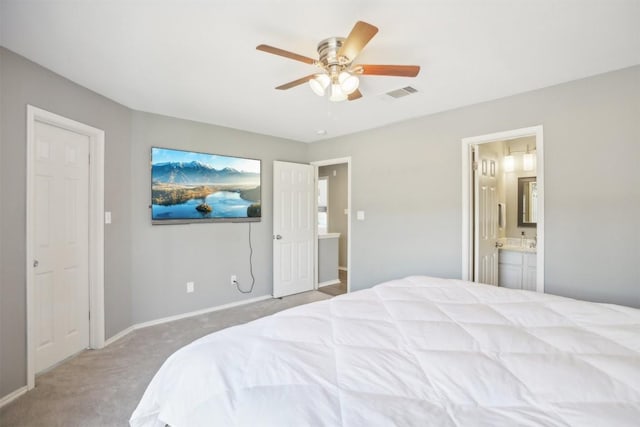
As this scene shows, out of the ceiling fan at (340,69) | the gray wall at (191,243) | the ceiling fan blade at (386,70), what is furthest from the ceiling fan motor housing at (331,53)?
the gray wall at (191,243)

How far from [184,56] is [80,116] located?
125 centimetres

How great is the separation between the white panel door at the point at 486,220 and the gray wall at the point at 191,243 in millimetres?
2695

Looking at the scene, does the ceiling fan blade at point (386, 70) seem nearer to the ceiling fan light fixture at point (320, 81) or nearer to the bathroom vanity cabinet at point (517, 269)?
the ceiling fan light fixture at point (320, 81)

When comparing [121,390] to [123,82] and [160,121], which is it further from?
[160,121]

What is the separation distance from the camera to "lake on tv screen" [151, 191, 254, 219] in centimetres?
348

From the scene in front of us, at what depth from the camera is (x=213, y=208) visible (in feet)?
12.6

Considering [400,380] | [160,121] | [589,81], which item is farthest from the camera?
[160,121]

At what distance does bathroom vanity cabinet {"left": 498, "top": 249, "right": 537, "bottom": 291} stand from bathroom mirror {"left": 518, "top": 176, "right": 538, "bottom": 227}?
2.23 ft

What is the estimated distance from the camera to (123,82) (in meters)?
2.60

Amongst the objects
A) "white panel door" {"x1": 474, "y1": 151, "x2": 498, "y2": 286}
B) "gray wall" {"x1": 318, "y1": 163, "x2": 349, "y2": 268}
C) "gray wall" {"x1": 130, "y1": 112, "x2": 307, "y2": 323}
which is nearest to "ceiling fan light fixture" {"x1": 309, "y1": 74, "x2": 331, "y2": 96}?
"white panel door" {"x1": 474, "y1": 151, "x2": 498, "y2": 286}

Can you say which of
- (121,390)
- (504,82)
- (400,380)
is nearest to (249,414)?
(400,380)

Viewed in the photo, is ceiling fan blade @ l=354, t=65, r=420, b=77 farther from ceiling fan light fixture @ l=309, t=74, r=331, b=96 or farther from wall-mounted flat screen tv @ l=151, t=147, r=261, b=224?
wall-mounted flat screen tv @ l=151, t=147, r=261, b=224

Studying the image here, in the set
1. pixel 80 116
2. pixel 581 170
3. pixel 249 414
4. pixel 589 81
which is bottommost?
pixel 249 414

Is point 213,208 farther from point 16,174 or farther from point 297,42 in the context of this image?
point 297,42
